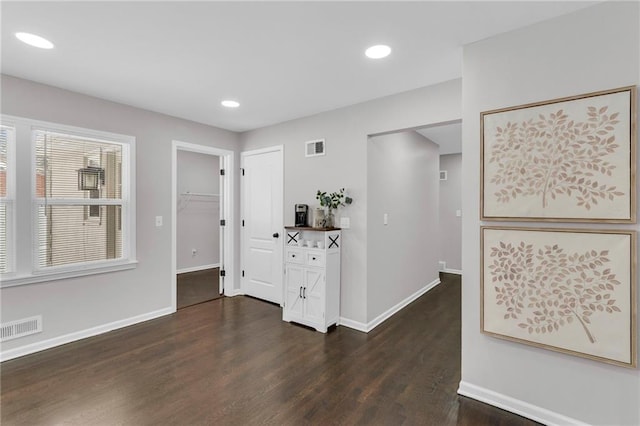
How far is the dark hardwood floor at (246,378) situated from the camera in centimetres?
194

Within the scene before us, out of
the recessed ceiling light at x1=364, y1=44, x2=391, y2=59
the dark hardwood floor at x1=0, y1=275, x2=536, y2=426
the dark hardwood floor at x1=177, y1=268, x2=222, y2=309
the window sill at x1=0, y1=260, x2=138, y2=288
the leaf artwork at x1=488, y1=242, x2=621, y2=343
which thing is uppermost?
the recessed ceiling light at x1=364, y1=44, x2=391, y2=59

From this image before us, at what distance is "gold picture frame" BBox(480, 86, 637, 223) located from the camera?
166 centimetres

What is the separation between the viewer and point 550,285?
73.0 inches

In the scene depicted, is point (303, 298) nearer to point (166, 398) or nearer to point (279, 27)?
point (166, 398)

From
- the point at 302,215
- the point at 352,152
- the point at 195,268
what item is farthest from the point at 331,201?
the point at 195,268

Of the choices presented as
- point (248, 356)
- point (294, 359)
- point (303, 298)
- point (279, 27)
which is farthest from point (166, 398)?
point (279, 27)

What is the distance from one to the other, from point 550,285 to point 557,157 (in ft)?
2.61

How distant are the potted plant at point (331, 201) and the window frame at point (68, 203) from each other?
7.23 ft

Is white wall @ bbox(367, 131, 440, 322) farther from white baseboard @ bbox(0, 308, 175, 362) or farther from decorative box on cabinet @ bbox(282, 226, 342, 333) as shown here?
white baseboard @ bbox(0, 308, 175, 362)

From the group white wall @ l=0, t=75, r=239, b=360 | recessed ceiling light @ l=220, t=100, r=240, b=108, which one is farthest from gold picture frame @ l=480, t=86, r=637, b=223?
white wall @ l=0, t=75, r=239, b=360

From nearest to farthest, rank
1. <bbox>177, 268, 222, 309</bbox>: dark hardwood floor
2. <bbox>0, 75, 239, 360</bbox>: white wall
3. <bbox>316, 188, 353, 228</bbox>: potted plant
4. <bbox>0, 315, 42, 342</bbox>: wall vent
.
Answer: <bbox>0, 315, 42, 342</bbox>: wall vent
<bbox>0, 75, 239, 360</bbox>: white wall
<bbox>316, 188, 353, 228</bbox>: potted plant
<bbox>177, 268, 222, 309</bbox>: dark hardwood floor

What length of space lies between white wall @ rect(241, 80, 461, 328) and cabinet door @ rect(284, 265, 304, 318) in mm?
493

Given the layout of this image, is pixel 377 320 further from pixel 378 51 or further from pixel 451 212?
pixel 451 212

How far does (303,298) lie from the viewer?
11.2 ft
